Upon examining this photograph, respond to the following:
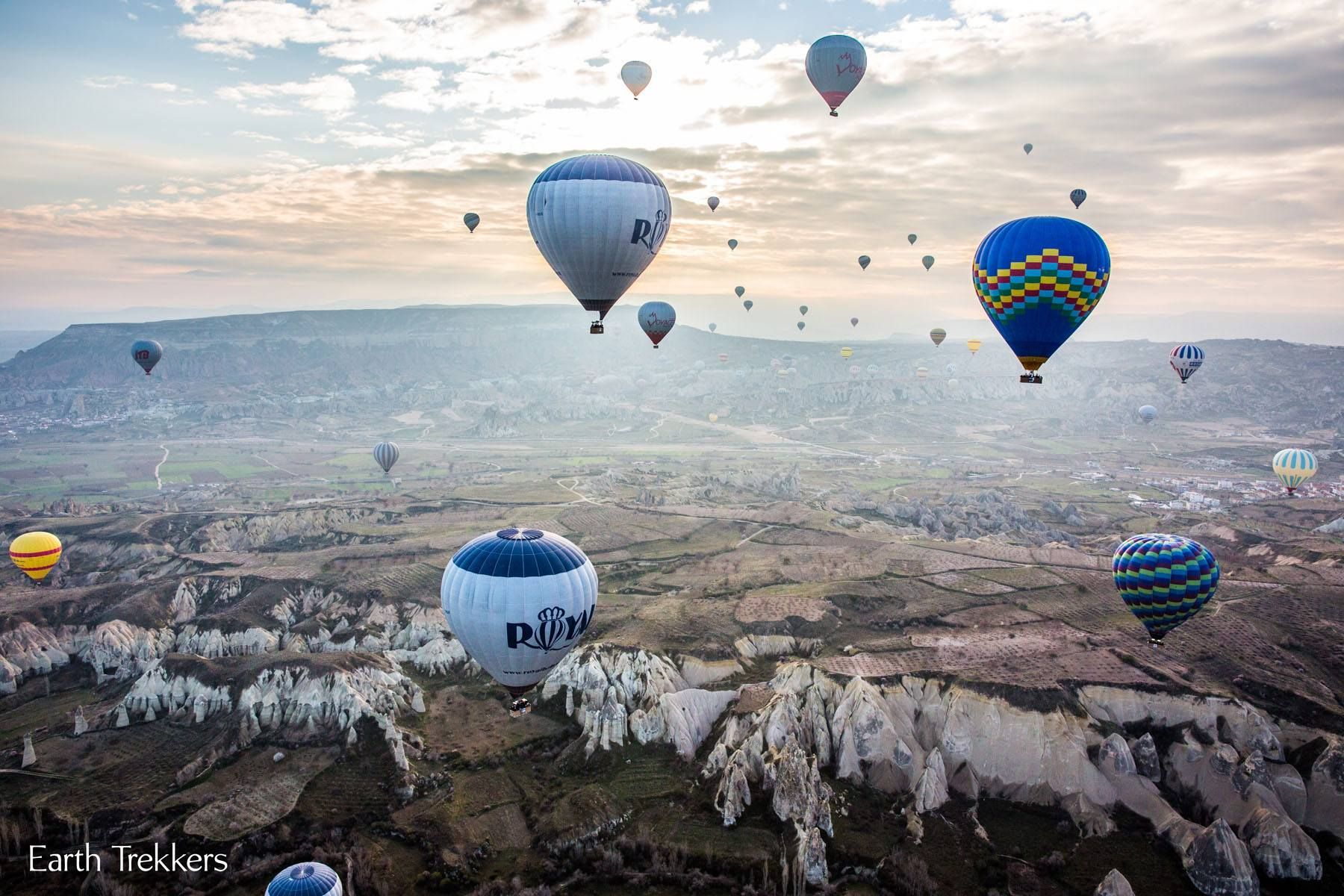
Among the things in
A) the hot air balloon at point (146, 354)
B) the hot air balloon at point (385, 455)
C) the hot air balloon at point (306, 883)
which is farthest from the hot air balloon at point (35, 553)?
the hot air balloon at point (146, 354)

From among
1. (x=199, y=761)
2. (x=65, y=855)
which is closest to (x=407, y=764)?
(x=199, y=761)

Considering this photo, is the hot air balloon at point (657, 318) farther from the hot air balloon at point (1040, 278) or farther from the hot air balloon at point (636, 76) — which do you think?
the hot air balloon at point (1040, 278)

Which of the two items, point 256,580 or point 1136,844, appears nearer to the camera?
point 1136,844

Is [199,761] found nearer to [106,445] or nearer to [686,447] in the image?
[686,447]

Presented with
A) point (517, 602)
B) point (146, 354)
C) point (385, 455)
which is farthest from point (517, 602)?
point (146, 354)

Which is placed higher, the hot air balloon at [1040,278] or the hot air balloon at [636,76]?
the hot air balloon at [636,76]

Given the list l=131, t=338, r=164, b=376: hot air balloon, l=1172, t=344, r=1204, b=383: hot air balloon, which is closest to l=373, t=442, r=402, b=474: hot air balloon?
l=131, t=338, r=164, b=376: hot air balloon
